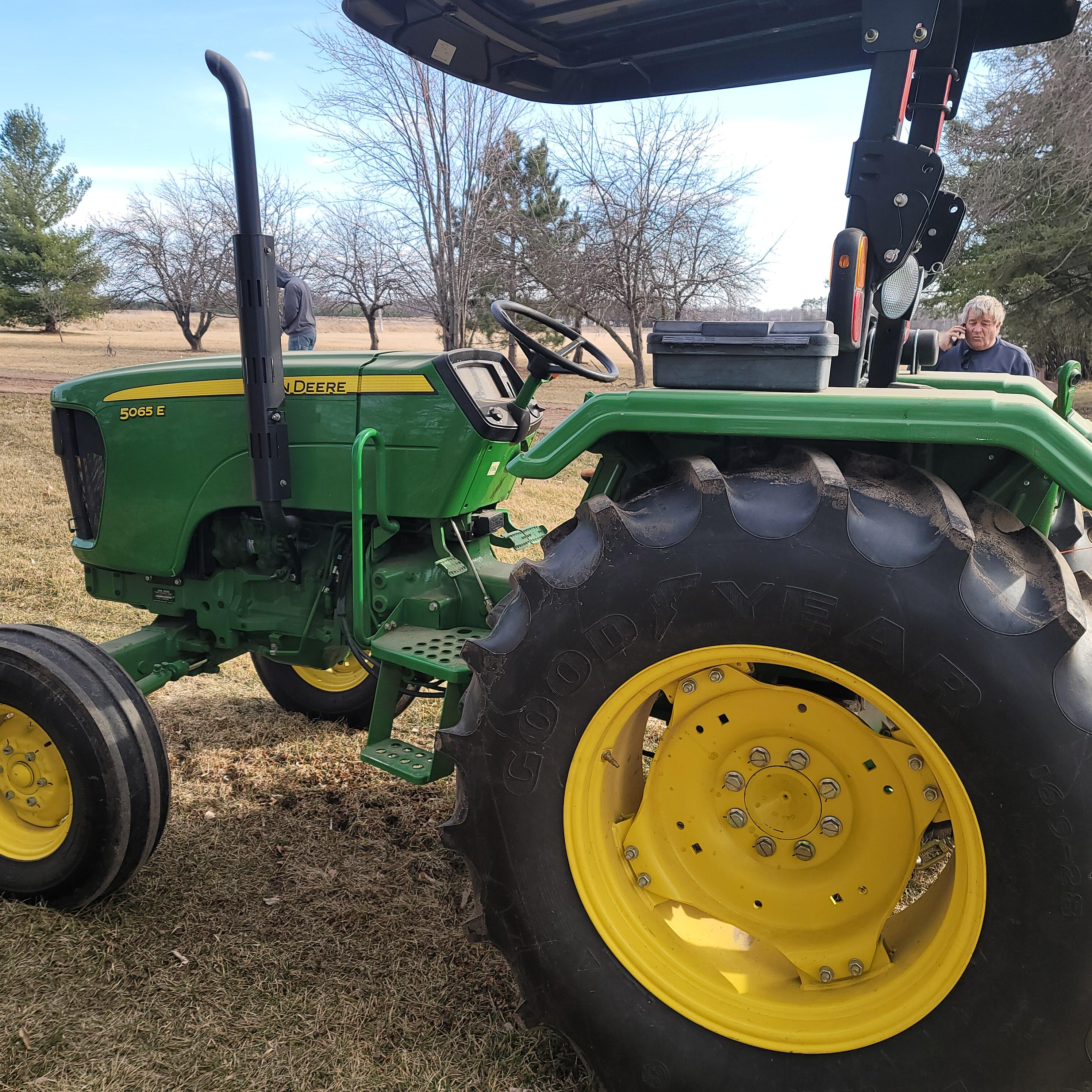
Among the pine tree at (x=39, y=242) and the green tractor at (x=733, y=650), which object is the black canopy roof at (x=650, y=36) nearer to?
the green tractor at (x=733, y=650)

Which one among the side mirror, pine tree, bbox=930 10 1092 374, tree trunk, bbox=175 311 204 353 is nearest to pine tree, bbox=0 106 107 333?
tree trunk, bbox=175 311 204 353

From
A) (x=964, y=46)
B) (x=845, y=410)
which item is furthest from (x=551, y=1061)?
(x=964, y=46)

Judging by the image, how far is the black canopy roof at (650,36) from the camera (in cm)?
215

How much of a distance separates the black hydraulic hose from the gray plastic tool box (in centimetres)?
121

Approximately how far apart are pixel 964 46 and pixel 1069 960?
2175 millimetres

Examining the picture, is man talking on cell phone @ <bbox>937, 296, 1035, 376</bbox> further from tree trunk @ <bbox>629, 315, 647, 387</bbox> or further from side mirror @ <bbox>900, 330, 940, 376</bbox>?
tree trunk @ <bbox>629, 315, 647, 387</bbox>

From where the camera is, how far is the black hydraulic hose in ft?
7.49

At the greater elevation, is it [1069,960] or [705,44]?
[705,44]

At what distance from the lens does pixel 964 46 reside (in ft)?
7.48

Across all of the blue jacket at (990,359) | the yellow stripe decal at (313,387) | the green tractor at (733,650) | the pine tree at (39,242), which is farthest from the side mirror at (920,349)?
the pine tree at (39,242)

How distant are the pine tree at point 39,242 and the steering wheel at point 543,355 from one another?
109ft

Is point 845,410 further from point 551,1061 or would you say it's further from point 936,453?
point 551,1061

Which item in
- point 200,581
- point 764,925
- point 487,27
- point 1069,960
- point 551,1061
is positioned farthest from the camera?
point 200,581

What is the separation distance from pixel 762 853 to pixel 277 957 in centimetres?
130
